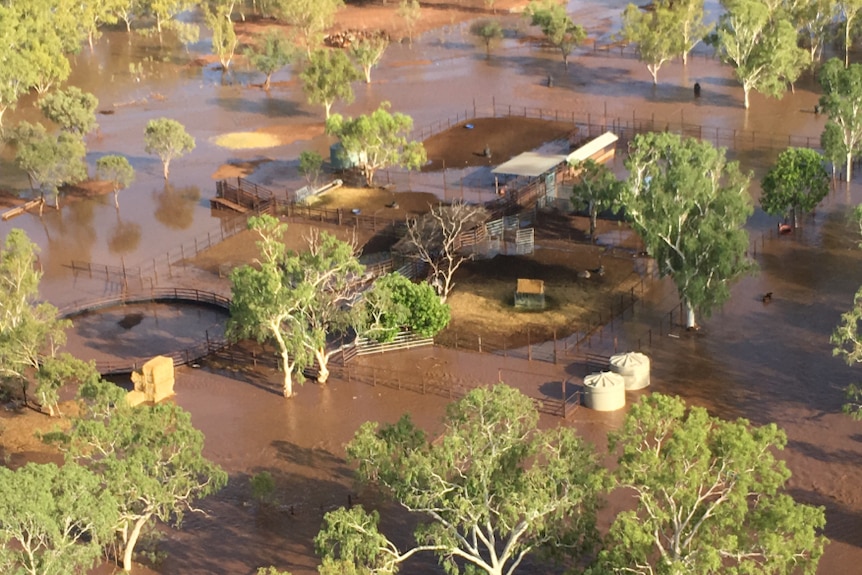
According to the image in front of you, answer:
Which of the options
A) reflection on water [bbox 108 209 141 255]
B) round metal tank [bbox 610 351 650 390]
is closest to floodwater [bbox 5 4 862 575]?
reflection on water [bbox 108 209 141 255]

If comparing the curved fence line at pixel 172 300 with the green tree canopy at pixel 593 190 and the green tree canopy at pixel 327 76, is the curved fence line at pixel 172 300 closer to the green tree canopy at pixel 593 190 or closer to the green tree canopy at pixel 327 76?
the green tree canopy at pixel 593 190

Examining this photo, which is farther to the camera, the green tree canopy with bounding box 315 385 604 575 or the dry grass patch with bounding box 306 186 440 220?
the dry grass patch with bounding box 306 186 440 220

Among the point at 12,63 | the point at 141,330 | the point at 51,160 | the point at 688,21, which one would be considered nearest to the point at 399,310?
the point at 141,330

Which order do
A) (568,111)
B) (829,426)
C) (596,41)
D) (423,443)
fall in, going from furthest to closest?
(596,41) → (568,111) → (829,426) → (423,443)

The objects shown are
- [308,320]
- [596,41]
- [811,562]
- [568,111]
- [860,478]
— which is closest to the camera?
[811,562]

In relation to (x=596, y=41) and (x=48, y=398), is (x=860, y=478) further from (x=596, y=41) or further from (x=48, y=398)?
(x=596, y=41)

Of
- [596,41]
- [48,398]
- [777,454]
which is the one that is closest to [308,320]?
[48,398]

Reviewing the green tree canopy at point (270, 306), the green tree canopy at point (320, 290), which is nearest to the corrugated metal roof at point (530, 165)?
the green tree canopy at point (320, 290)

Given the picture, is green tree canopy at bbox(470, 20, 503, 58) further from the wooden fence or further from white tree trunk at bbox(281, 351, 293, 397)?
white tree trunk at bbox(281, 351, 293, 397)
